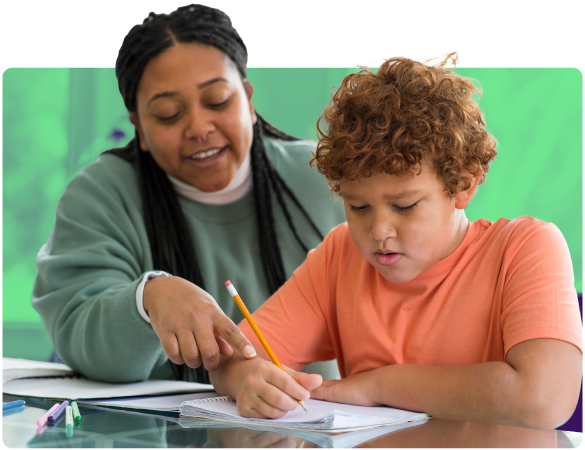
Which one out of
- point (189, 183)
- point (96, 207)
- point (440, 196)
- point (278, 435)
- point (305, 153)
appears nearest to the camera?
point (278, 435)

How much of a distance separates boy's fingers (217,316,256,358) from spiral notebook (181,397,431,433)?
0.27 feet

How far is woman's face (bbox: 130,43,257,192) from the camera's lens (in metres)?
1.32

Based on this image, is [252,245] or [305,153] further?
[305,153]

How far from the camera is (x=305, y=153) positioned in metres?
1.59

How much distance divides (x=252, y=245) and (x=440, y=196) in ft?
2.17

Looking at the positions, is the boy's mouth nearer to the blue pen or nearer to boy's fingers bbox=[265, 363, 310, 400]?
boy's fingers bbox=[265, 363, 310, 400]

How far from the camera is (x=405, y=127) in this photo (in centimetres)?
89

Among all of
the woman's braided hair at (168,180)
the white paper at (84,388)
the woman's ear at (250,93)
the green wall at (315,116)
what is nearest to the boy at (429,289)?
the white paper at (84,388)

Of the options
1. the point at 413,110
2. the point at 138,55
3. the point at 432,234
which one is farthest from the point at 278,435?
the point at 138,55

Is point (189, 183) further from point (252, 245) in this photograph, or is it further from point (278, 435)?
point (278, 435)

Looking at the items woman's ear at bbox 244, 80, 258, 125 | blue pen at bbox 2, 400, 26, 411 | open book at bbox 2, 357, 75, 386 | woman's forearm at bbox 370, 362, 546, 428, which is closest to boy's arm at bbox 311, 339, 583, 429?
woman's forearm at bbox 370, 362, 546, 428

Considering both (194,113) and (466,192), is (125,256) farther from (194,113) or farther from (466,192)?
(466,192)

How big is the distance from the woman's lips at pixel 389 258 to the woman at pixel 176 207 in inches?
8.8

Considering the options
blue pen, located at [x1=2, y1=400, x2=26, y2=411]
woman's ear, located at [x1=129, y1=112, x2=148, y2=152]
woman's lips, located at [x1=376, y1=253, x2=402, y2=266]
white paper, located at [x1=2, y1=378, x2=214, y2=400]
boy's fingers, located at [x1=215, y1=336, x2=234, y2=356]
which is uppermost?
woman's ear, located at [x1=129, y1=112, x2=148, y2=152]
